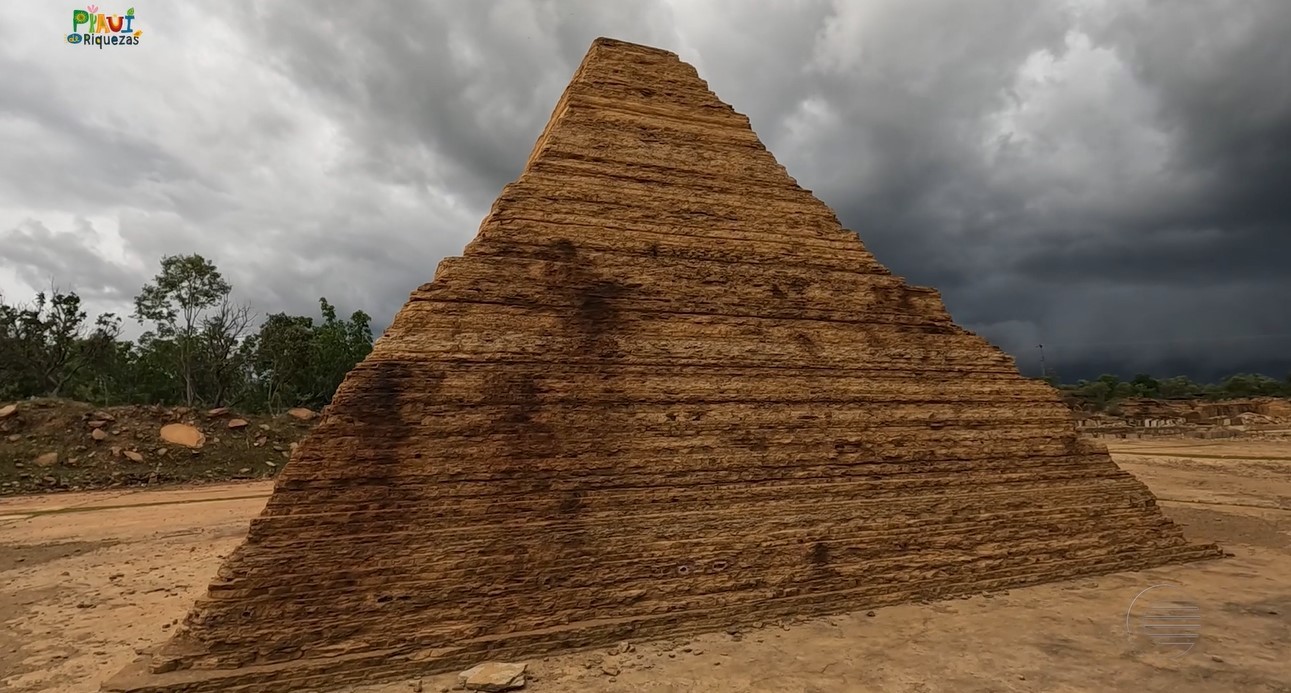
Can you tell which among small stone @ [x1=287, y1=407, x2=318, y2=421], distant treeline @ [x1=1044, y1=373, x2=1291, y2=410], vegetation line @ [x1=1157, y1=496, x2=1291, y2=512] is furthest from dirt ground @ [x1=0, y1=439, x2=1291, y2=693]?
distant treeline @ [x1=1044, y1=373, x2=1291, y2=410]

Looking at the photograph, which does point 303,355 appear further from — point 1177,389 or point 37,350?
point 1177,389

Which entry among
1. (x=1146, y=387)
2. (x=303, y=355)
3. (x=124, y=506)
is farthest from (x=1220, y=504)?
(x=1146, y=387)

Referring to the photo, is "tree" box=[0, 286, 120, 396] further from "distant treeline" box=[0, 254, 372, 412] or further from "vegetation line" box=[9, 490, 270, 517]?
"vegetation line" box=[9, 490, 270, 517]

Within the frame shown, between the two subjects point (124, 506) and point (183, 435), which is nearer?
point (124, 506)

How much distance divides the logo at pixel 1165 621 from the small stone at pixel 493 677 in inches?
304

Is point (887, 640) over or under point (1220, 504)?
over

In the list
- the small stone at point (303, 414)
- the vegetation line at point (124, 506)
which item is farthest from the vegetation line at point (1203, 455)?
the small stone at point (303, 414)

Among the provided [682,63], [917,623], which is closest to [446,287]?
[682,63]

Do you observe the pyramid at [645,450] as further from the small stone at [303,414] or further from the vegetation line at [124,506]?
the small stone at [303,414]

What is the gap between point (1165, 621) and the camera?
8.37 m

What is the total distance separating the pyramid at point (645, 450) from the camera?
682cm

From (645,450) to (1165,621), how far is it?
7441mm

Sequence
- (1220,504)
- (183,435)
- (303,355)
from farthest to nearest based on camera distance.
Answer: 1. (303,355)
2. (183,435)
3. (1220,504)

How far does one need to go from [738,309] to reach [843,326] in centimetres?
193
